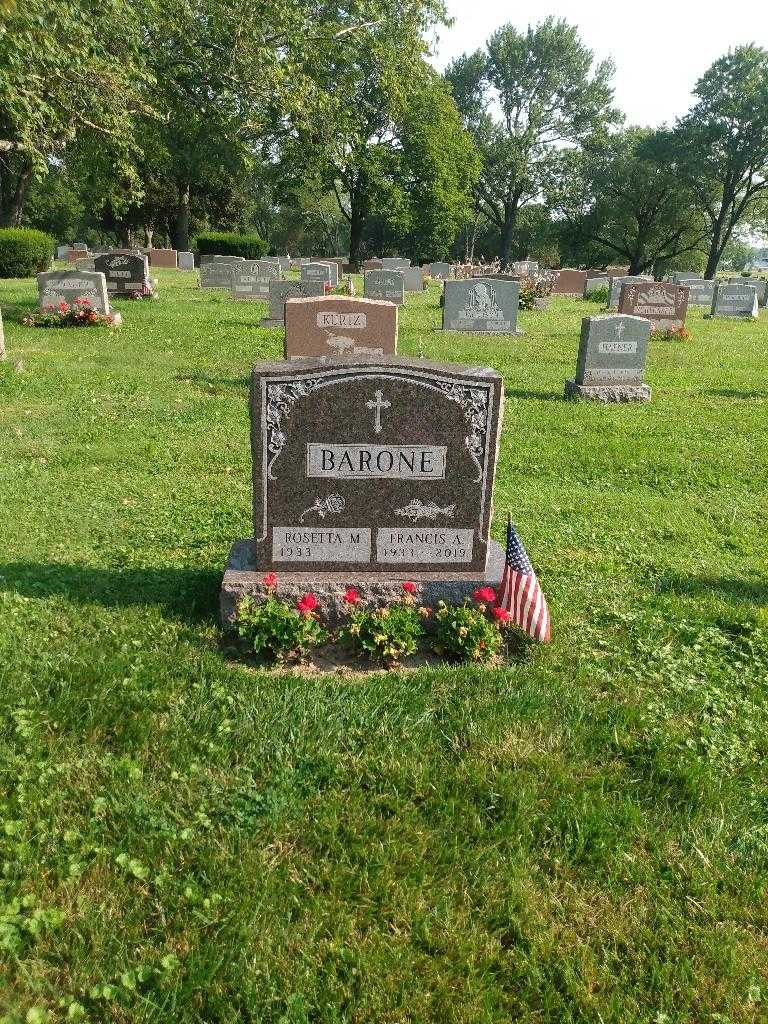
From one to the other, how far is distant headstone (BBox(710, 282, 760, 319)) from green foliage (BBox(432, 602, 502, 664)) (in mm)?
25307

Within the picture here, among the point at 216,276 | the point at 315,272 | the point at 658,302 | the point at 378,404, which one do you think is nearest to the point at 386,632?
the point at 378,404

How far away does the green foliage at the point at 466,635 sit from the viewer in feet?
13.8

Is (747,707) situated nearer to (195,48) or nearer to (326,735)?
(326,735)

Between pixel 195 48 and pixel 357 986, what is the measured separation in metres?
19.0

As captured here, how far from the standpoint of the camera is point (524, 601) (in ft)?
14.3

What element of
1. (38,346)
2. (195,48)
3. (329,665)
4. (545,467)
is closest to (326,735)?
(329,665)

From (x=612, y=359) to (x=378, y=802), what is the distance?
9635 millimetres

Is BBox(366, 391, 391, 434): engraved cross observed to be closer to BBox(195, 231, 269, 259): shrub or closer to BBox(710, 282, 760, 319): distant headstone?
BBox(710, 282, 760, 319): distant headstone

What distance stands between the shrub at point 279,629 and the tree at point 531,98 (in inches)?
2287

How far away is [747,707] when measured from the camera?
393cm

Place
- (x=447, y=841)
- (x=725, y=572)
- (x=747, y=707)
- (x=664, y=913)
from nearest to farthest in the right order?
(x=664, y=913)
(x=447, y=841)
(x=747, y=707)
(x=725, y=572)

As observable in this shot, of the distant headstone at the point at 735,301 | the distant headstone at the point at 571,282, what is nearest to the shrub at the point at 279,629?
the distant headstone at the point at 735,301

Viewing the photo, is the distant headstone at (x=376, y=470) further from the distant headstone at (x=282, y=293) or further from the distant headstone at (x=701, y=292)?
the distant headstone at (x=701, y=292)

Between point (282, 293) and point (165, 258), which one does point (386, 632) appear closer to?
point (282, 293)
